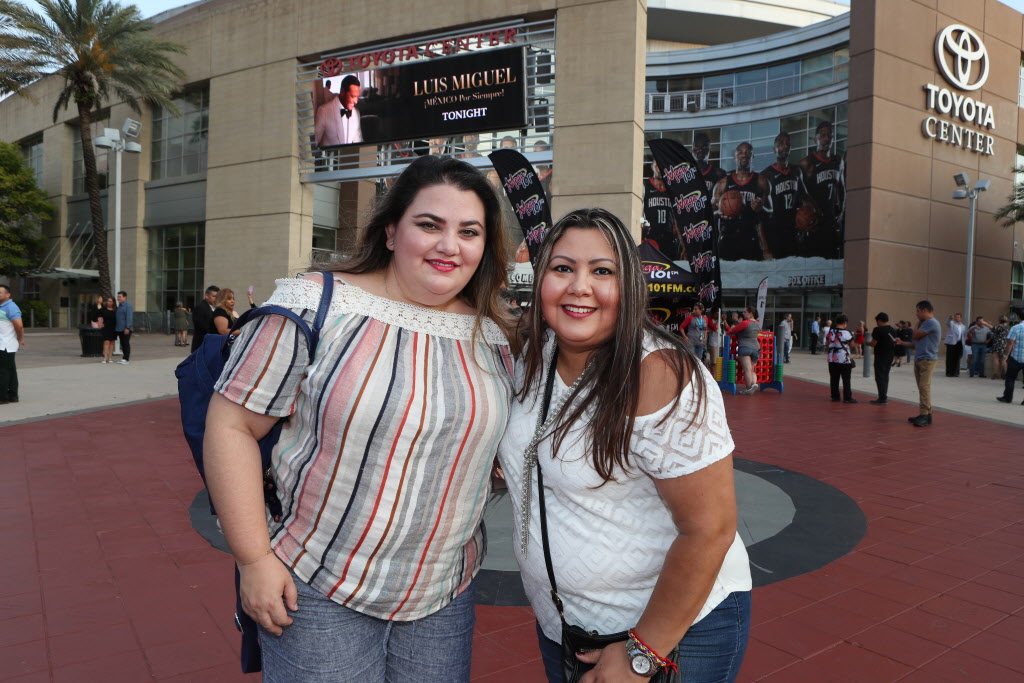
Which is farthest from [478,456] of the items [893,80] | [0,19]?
[893,80]

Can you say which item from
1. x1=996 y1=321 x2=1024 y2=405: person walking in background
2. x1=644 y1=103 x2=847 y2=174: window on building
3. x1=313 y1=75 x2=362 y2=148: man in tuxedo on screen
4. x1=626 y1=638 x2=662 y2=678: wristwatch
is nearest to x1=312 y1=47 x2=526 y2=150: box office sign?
x1=313 y1=75 x2=362 y2=148: man in tuxedo on screen

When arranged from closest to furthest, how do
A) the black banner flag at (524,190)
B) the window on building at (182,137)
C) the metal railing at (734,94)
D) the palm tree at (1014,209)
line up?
the black banner flag at (524,190)
the window on building at (182,137)
the palm tree at (1014,209)
the metal railing at (734,94)

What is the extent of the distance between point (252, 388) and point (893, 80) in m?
32.7

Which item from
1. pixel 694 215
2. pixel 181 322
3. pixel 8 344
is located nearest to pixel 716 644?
pixel 694 215

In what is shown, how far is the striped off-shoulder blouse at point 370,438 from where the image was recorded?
55.6 inches

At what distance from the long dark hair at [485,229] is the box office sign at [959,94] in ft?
109

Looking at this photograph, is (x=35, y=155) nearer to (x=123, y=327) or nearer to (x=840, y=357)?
(x=123, y=327)

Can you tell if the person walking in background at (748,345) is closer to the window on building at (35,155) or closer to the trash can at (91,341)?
the trash can at (91,341)

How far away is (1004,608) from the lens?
3484mm

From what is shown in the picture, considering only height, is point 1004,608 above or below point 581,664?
below

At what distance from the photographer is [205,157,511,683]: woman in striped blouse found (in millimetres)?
1411

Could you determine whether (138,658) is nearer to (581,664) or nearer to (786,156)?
(581,664)

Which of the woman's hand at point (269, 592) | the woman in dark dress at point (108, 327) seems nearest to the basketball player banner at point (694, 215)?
the woman's hand at point (269, 592)

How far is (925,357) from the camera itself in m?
10.0
